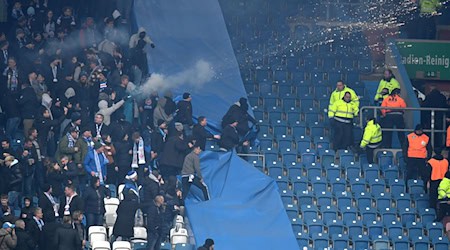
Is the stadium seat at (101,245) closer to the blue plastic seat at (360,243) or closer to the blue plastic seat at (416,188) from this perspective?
the blue plastic seat at (360,243)

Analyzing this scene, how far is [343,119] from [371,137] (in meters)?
0.67

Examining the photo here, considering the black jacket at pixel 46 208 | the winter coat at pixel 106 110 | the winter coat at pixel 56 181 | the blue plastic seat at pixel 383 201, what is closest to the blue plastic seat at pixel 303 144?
the blue plastic seat at pixel 383 201

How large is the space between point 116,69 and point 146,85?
35.9 inches

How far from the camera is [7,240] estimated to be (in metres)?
31.6

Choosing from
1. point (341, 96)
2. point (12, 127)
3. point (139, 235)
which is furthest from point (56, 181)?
point (341, 96)

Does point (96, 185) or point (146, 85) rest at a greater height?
point (146, 85)

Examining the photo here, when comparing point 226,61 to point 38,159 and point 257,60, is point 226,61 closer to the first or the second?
point 257,60

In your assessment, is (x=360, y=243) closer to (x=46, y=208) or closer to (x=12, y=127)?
(x=46, y=208)

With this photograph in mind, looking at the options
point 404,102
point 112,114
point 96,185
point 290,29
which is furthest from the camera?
point 290,29

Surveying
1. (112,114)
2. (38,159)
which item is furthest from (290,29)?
(38,159)

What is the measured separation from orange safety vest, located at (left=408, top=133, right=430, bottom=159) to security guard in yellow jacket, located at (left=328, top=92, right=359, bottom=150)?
1.29 m

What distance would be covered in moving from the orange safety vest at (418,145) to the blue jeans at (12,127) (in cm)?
746

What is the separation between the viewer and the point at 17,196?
33.6 metres

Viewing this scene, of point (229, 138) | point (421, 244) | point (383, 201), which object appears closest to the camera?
point (421, 244)
